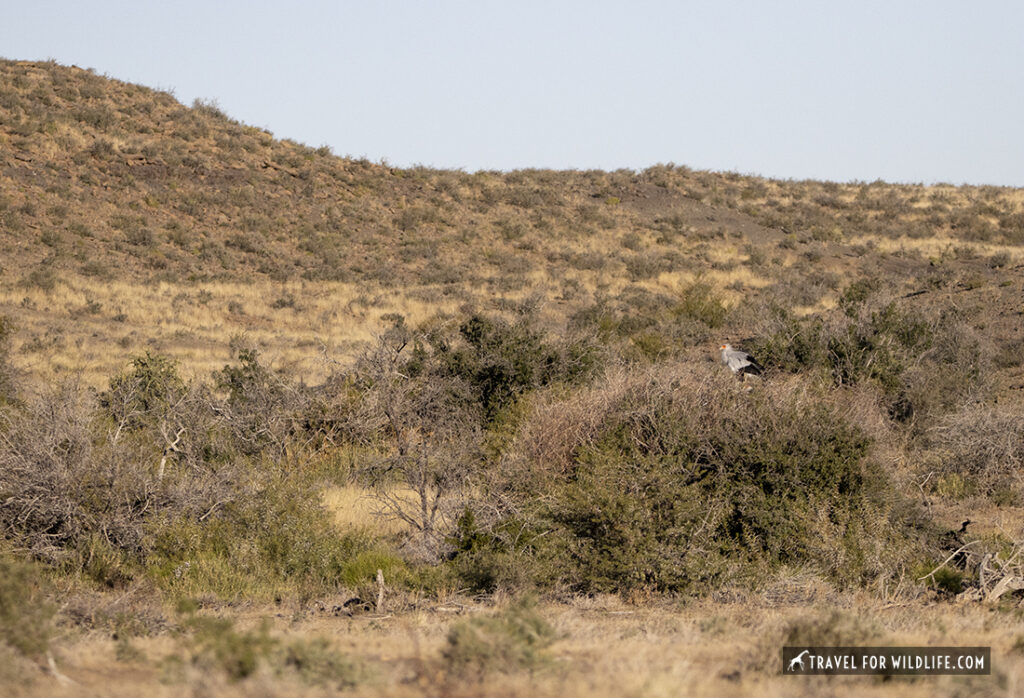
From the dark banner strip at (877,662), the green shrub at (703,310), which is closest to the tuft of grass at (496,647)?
the dark banner strip at (877,662)

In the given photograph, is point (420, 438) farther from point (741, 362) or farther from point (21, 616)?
point (21, 616)

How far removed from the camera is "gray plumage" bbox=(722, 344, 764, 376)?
14641 millimetres

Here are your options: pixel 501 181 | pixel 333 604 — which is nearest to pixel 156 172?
pixel 501 181

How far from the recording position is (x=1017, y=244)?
38.8 m

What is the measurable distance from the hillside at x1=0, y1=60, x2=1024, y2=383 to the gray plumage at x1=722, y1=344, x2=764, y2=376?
2.39 m

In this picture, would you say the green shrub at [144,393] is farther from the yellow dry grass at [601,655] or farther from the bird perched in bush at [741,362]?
the bird perched in bush at [741,362]

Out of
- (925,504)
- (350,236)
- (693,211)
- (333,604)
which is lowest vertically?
(333,604)

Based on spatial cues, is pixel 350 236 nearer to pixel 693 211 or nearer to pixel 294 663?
pixel 693 211

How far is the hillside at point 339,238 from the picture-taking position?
76.8 ft

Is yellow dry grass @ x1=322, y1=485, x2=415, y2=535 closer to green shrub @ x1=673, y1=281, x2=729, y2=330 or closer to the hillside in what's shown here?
the hillside

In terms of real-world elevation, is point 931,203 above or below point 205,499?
above

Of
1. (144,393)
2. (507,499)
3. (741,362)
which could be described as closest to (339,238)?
(144,393)

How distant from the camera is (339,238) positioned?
117 ft

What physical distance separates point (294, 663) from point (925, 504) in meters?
8.40
